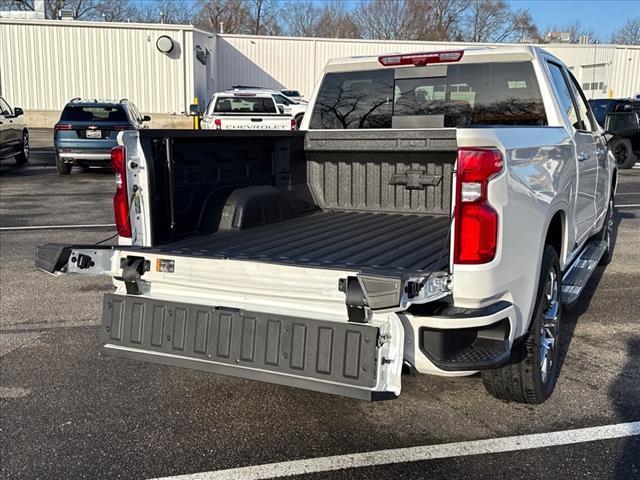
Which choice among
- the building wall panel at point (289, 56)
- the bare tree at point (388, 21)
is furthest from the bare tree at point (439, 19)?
the building wall panel at point (289, 56)

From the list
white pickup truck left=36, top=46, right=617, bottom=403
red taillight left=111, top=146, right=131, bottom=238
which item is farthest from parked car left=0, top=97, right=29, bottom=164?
red taillight left=111, top=146, right=131, bottom=238

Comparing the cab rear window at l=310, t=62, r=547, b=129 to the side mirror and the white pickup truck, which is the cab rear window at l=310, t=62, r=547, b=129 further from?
the side mirror

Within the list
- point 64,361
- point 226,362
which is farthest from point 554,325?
point 64,361

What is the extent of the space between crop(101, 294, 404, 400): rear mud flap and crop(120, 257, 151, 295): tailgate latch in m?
0.07

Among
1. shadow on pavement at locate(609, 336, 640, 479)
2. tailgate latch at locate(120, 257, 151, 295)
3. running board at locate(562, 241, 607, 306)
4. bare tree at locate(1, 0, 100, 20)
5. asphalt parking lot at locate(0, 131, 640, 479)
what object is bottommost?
asphalt parking lot at locate(0, 131, 640, 479)

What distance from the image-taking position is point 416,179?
204 inches

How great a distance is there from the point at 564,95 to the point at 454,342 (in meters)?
2.81

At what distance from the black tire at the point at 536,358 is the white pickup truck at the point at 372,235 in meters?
0.02

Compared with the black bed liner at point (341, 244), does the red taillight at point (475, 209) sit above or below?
above

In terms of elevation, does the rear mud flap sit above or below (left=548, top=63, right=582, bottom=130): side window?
below

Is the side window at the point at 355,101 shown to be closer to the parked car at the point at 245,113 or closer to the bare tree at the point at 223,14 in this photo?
the parked car at the point at 245,113

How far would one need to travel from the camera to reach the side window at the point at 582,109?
17.6ft

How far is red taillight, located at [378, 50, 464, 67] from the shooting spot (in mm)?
5086

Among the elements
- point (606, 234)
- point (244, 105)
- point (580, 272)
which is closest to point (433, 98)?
point (580, 272)
